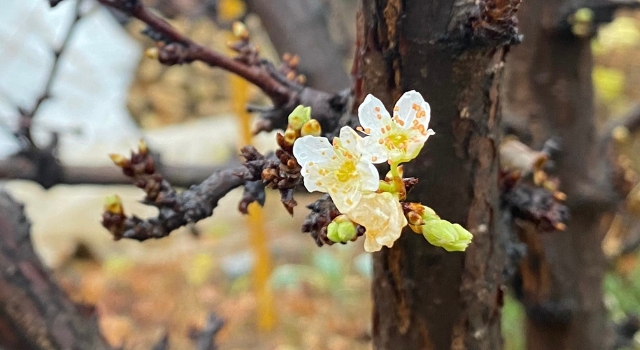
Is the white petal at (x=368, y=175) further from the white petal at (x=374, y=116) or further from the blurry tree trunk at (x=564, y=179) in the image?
the blurry tree trunk at (x=564, y=179)

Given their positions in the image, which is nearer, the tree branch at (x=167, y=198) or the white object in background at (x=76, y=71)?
the tree branch at (x=167, y=198)

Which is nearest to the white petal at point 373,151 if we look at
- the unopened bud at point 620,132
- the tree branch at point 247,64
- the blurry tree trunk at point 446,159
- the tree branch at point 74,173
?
the blurry tree trunk at point 446,159

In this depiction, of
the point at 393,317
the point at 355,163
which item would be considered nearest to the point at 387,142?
the point at 355,163

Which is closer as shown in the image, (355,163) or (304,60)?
(355,163)

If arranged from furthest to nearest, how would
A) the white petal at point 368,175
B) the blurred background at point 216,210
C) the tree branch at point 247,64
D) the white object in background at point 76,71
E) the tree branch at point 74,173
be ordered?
the white object in background at point 76,71
the blurred background at point 216,210
the tree branch at point 74,173
the tree branch at point 247,64
the white petal at point 368,175

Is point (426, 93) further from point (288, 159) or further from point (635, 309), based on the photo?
point (635, 309)

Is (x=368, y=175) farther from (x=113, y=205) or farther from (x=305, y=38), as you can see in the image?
(x=305, y=38)

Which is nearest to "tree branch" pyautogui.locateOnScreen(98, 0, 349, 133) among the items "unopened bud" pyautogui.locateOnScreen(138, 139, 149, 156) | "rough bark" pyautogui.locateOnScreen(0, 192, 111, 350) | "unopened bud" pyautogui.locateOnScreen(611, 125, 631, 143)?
"unopened bud" pyautogui.locateOnScreen(138, 139, 149, 156)
